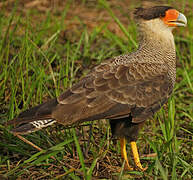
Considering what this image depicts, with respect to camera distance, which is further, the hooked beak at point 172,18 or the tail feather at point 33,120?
the hooked beak at point 172,18

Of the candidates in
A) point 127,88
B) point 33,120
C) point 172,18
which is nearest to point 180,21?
point 172,18

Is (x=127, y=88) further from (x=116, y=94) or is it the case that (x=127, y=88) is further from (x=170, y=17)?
(x=170, y=17)

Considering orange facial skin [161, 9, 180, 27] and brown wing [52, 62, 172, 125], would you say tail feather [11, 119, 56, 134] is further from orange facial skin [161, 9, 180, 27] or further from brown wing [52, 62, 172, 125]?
orange facial skin [161, 9, 180, 27]

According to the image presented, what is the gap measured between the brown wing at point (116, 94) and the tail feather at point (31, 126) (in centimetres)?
11

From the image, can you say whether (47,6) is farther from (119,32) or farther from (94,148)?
(94,148)

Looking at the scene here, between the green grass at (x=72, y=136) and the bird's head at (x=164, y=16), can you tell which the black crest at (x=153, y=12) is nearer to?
the bird's head at (x=164, y=16)

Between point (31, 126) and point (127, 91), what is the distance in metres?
0.88

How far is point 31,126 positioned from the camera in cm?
313

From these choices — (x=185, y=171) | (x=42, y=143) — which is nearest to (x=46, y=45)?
(x=42, y=143)

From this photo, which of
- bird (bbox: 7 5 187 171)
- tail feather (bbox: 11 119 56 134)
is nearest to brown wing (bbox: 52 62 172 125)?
bird (bbox: 7 5 187 171)

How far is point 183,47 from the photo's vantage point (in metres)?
5.81

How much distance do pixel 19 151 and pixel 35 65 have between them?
104 centimetres

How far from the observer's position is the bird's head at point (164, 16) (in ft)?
12.4

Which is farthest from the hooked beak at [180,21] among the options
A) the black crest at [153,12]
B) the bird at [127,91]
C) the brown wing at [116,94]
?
the brown wing at [116,94]
